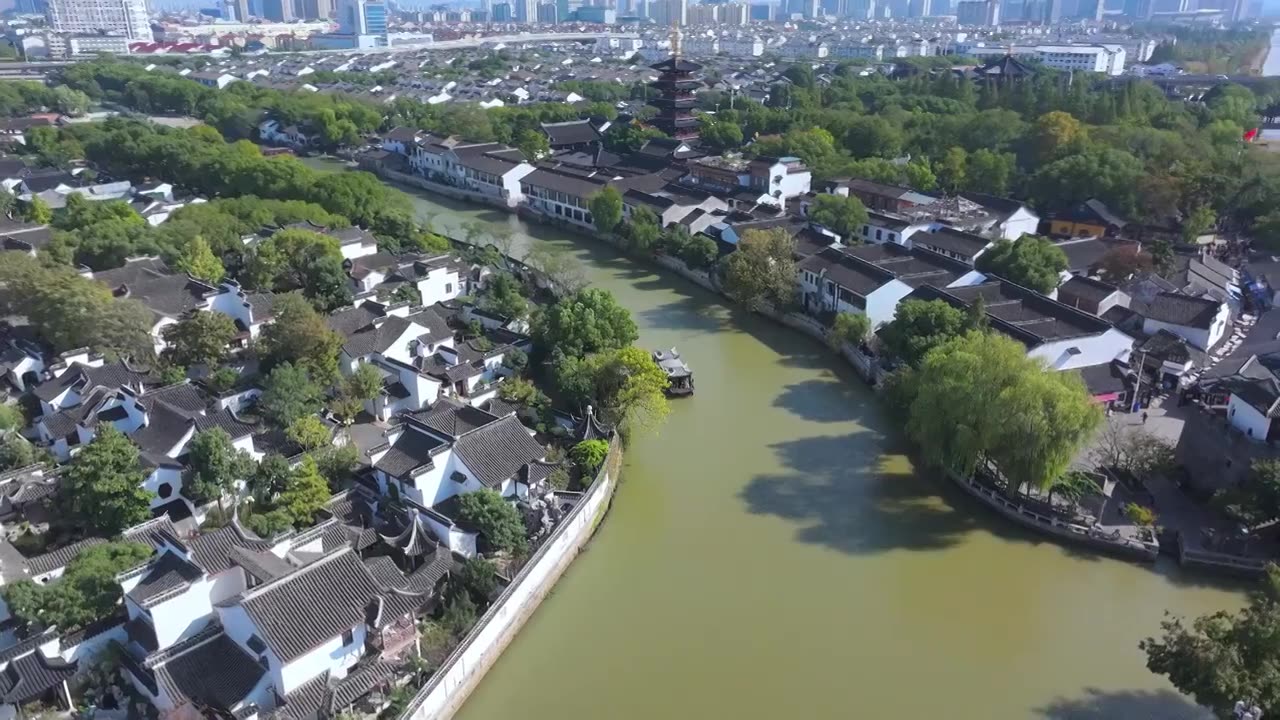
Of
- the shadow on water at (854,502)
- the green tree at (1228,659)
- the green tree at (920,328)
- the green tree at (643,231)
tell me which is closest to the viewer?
the green tree at (1228,659)

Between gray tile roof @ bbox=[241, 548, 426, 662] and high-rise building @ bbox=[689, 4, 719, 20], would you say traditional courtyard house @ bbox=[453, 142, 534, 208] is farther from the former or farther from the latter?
high-rise building @ bbox=[689, 4, 719, 20]

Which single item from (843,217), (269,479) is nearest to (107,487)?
(269,479)

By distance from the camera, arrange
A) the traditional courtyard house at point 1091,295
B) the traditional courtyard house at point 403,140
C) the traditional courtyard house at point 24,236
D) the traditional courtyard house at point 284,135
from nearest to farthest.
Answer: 1. the traditional courtyard house at point 1091,295
2. the traditional courtyard house at point 24,236
3. the traditional courtyard house at point 403,140
4. the traditional courtyard house at point 284,135

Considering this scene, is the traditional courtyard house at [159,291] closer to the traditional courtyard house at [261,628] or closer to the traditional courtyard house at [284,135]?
the traditional courtyard house at [261,628]

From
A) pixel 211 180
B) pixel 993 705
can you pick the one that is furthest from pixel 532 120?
pixel 993 705

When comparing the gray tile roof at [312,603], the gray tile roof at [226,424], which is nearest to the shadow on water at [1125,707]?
the gray tile roof at [312,603]
